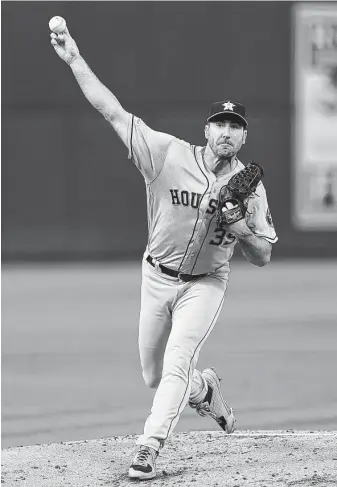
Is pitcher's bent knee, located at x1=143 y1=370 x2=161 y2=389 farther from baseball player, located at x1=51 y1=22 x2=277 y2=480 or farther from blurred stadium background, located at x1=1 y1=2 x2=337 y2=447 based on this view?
blurred stadium background, located at x1=1 y1=2 x2=337 y2=447

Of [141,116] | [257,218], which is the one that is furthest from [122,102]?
[257,218]

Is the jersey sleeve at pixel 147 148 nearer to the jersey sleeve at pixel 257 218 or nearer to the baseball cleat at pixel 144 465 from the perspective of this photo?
the jersey sleeve at pixel 257 218

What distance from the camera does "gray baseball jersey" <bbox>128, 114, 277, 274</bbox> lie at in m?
6.26

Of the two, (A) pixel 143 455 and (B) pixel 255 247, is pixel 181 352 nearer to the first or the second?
(A) pixel 143 455

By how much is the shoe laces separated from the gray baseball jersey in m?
1.08

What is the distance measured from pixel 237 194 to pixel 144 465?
1536 mm

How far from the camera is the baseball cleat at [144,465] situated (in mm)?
5887

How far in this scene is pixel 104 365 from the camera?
10.5 m

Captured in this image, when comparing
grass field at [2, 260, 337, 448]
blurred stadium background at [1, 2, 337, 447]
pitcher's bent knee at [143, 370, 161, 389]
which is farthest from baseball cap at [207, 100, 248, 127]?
blurred stadium background at [1, 2, 337, 447]

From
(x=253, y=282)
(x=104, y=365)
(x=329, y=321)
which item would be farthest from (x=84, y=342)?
(x=253, y=282)

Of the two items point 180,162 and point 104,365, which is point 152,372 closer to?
point 180,162

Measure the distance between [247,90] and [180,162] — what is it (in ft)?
46.4

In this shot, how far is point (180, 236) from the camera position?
250 inches

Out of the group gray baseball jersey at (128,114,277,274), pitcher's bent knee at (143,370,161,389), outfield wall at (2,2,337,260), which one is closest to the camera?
gray baseball jersey at (128,114,277,274)
